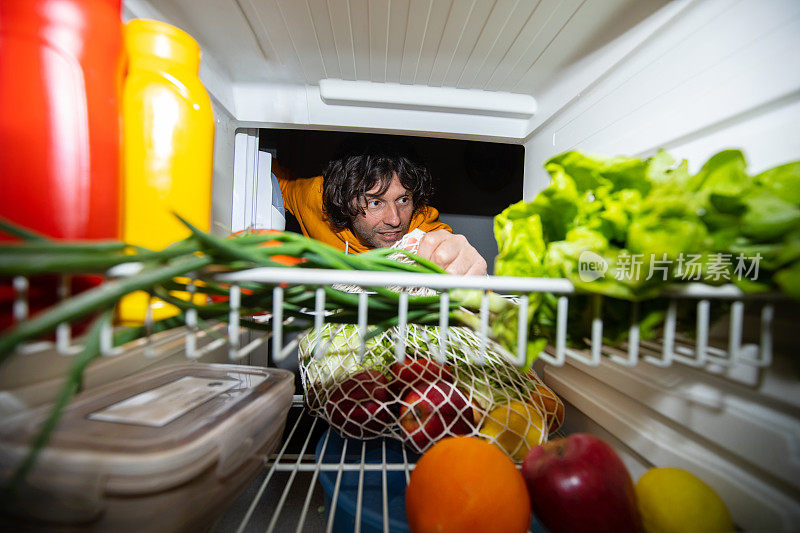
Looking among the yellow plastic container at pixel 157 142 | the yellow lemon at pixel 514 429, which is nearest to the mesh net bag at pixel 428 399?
the yellow lemon at pixel 514 429

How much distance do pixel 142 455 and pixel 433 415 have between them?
0.37 m

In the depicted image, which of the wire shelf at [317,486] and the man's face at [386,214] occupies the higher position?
the man's face at [386,214]

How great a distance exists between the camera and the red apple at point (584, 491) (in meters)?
0.36

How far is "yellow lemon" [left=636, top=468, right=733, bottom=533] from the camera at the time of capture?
0.35 m

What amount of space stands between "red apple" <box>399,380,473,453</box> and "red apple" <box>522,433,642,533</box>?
0.15 metres

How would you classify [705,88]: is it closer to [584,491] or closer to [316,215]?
[584,491]

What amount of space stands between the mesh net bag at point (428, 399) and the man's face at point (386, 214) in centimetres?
84

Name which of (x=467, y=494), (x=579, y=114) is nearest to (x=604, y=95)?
(x=579, y=114)

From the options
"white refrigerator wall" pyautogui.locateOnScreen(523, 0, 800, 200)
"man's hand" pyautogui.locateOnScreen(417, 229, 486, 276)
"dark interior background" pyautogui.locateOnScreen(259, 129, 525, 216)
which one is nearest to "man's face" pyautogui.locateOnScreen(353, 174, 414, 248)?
"dark interior background" pyautogui.locateOnScreen(259, 129, 525, 216)

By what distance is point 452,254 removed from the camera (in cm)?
95

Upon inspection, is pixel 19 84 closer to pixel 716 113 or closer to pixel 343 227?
pixel 716 113

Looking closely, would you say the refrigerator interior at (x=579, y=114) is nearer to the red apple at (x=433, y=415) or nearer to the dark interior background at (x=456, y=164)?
the red apple at (x=433, y=415)

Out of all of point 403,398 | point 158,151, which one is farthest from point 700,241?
point 158,151

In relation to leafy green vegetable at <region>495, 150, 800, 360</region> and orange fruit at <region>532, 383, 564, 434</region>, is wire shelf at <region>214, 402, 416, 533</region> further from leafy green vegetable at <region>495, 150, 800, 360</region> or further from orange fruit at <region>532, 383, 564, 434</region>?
leafy green vegetable at <region>495, 150, 800, 360</region>
